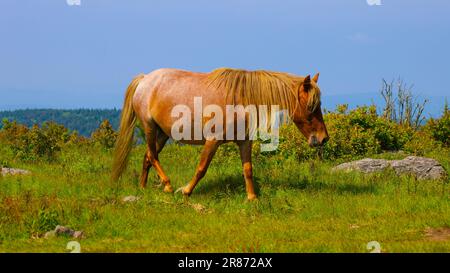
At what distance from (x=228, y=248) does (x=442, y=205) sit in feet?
15.4

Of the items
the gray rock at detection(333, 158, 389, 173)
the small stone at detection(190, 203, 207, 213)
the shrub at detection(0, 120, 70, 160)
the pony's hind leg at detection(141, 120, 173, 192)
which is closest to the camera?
the small stone at detection(190, 203, 207, 213)

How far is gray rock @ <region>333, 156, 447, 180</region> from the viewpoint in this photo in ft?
47.5

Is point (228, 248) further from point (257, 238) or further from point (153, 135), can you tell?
point (153, 135)

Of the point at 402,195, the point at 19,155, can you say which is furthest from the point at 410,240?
the point at 19,155

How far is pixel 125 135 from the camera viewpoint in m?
13.1

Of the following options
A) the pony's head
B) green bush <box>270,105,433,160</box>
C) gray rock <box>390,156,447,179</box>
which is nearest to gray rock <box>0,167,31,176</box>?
green bush <box>270,105,433,160</box>

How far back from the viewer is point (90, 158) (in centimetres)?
1716

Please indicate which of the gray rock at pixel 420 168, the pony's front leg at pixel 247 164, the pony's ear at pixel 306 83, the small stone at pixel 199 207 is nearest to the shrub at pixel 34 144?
the small stone at pixel 199 207

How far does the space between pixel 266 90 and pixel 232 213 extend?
2369 millimetres

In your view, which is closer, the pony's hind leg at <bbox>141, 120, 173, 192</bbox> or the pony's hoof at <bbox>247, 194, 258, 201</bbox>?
the pony's hoof at <bbox>247, 194, 258, 201</bbox>

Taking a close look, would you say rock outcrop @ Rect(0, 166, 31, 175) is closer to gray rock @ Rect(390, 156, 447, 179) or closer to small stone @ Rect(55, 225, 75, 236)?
small stone @ Rect(55, 225, 75, 236)

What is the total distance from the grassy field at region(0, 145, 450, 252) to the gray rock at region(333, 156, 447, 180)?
0.72m

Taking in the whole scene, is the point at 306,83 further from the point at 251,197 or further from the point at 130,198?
the point at 130,198

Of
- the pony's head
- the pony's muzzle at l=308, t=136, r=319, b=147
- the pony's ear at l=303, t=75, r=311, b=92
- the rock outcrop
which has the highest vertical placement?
the pony's ear at l=303, t=75, r=311, b=92
